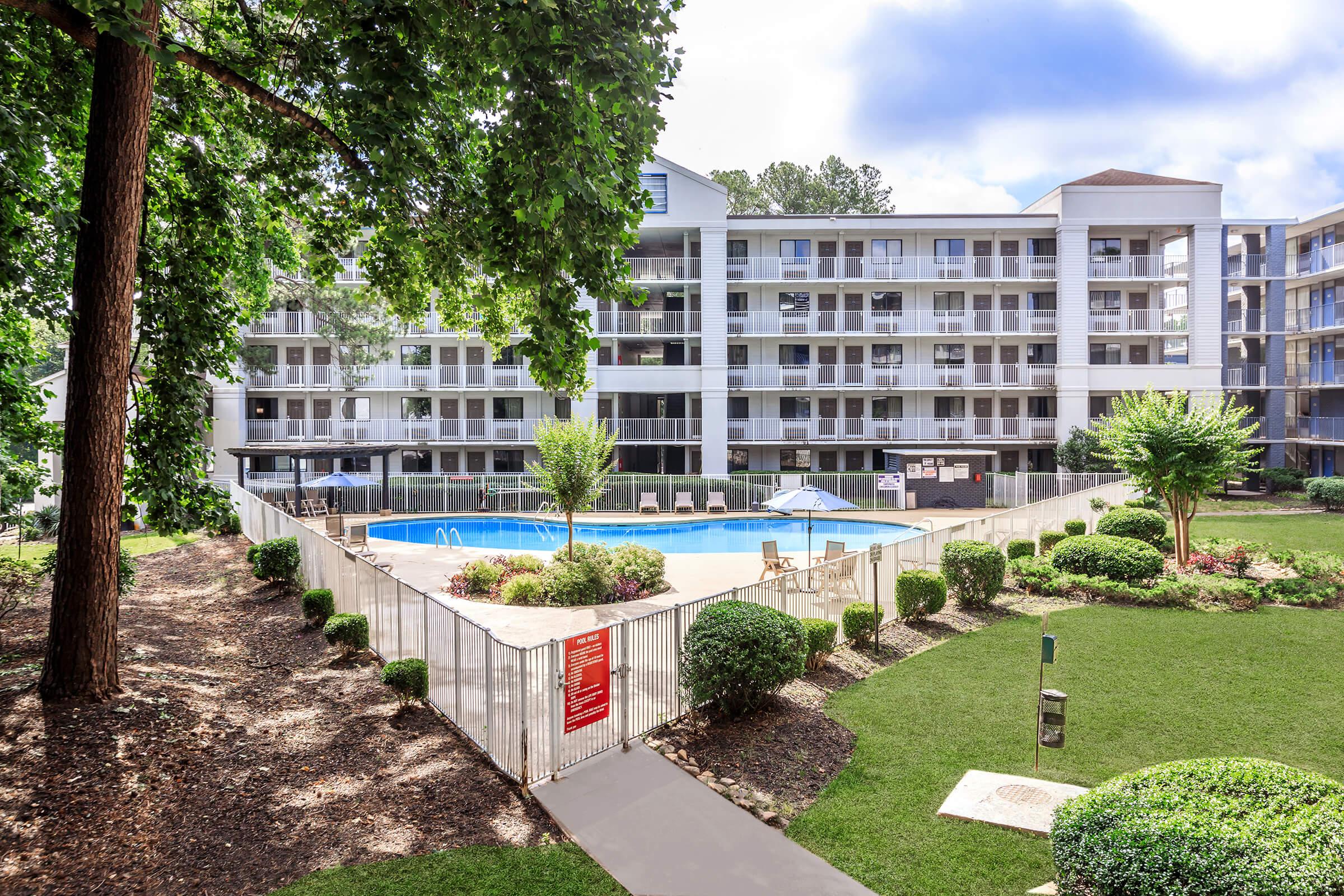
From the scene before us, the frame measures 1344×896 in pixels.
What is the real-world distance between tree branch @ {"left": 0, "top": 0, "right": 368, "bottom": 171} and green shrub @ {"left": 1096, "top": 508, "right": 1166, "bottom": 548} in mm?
17479

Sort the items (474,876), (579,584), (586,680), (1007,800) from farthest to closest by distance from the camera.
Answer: (579,584) < (586,680) < (1007,800) < (474,876)

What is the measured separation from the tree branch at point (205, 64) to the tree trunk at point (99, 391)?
0.25 m

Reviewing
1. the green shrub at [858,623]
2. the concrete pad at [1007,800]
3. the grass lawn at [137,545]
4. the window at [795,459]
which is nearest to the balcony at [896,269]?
the window at [795,459]

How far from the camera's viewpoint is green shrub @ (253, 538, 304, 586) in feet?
47.4

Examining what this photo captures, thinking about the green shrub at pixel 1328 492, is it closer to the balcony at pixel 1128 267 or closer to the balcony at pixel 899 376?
the balcony at pixel 899 376

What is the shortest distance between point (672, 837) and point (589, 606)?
8152mm

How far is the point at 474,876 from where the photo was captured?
5.26 m

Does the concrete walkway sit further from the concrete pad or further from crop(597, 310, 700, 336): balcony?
crop(597, 310, 700, 336): balcony

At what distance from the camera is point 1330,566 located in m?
14.3

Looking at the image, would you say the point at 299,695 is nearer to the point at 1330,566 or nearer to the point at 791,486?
the point at 1330,566

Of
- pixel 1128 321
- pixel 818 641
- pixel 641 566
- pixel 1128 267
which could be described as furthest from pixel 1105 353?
pixel 818 641

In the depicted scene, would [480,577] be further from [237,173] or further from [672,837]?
[672,837]

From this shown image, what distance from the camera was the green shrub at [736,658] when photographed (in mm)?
7703

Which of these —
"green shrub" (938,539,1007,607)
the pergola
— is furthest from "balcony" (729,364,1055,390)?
"green shrub" (938,539,1007,607)
